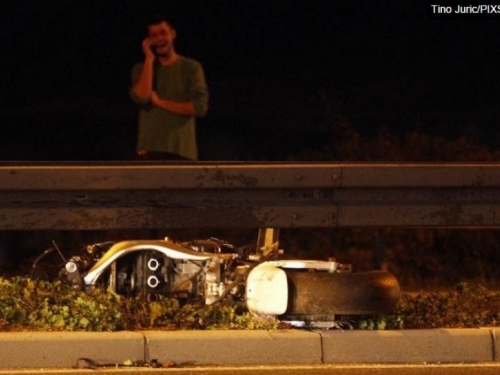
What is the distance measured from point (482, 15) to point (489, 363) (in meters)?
6.68

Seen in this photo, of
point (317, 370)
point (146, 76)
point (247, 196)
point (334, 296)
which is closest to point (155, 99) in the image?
point (146, 76)

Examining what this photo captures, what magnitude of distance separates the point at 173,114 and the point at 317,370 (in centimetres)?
425

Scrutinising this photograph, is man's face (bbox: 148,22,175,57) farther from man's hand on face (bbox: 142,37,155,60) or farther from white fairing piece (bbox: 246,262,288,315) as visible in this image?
white fairing piece (bbox: 246,262,288,315)

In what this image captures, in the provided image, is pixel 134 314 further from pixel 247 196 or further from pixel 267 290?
pixel 247 196

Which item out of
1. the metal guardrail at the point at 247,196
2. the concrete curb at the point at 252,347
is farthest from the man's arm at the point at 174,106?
the concrete curb at the point at 252,347

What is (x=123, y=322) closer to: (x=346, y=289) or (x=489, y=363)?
(x=346, y=289)

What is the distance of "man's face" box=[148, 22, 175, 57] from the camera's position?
37.5ft

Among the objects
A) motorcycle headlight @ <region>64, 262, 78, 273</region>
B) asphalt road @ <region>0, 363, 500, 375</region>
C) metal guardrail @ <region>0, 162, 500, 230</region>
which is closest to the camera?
asphalt road @ <region>0, 363, 500, 375</region>

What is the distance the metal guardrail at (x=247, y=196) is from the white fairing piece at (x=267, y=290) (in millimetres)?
818

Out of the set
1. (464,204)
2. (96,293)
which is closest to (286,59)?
(464,204)

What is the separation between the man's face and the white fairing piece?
360cm

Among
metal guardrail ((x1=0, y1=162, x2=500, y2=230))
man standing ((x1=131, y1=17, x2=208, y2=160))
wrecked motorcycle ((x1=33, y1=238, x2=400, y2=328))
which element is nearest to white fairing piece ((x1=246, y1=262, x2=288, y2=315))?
wrecked motorcycle ((x1=33, y1=238, x2=400, y2=328))

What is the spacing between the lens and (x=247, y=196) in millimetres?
9172

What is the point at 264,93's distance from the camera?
1363 cm
